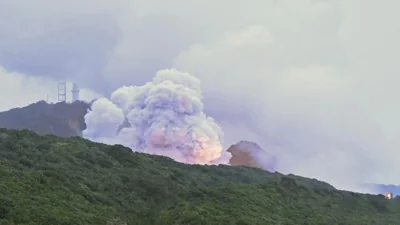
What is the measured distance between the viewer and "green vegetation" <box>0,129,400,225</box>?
127 ft

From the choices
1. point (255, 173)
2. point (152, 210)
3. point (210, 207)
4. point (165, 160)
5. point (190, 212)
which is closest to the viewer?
point (190, 212)

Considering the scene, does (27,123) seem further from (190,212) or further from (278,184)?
(190,212)

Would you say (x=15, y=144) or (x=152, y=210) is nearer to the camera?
(x=152, y=210)

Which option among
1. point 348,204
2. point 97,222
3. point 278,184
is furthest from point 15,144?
point 348,204

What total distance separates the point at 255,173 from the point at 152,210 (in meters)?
53.0

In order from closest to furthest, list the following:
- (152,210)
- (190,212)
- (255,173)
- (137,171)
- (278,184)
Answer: (190,212) → (152,210) → (137,171) → (278,184) → (255,173)

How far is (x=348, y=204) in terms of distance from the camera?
76.2 metres

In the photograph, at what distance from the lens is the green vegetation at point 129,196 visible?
127 feet

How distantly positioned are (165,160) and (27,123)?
10553cm

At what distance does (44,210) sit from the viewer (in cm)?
3581

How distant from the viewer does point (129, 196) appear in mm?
52438

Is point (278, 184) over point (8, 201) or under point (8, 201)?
over

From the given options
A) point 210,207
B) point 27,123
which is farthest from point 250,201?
point 27,123

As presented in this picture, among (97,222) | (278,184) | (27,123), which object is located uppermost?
(27,123)
